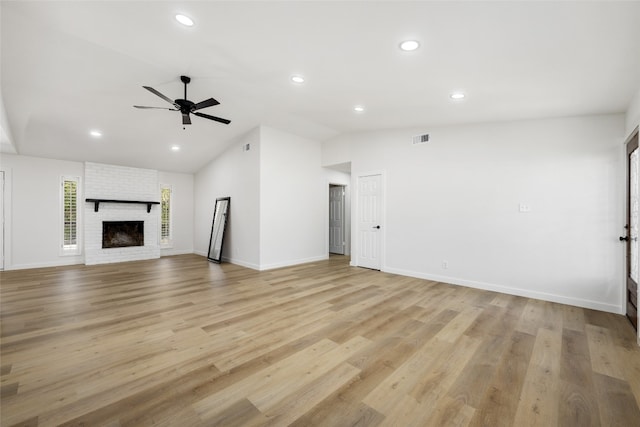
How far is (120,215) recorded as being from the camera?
7.31 metres

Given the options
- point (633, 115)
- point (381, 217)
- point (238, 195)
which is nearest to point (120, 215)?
point (238, 195)

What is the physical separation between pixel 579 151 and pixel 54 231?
34.0ft

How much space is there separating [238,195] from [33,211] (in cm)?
457

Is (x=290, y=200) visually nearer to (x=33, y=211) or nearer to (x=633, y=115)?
(x=633, y=115)

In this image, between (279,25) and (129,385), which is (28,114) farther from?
(129,385)

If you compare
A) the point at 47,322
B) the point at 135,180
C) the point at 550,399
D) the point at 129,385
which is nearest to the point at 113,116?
the point at 135,180

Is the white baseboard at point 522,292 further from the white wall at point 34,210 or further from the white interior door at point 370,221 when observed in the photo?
the white wall at point 34,210

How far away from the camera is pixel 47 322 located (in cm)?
312

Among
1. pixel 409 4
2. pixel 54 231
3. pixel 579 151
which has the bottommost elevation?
pixel 54 231

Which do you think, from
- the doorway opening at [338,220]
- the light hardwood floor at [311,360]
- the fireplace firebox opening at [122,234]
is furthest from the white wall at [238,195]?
the doorway opening at [338,220]

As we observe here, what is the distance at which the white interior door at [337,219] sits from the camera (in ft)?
27.3

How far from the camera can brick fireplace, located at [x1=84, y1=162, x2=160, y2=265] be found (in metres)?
6.87

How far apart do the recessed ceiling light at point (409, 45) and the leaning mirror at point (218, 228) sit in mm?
5483

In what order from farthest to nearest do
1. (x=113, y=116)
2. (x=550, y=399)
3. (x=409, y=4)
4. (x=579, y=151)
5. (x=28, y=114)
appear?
(x=113, y=116), (x=28, y=114), (x=579, y=151), (x=409, y=4), (x=550, y=399)
